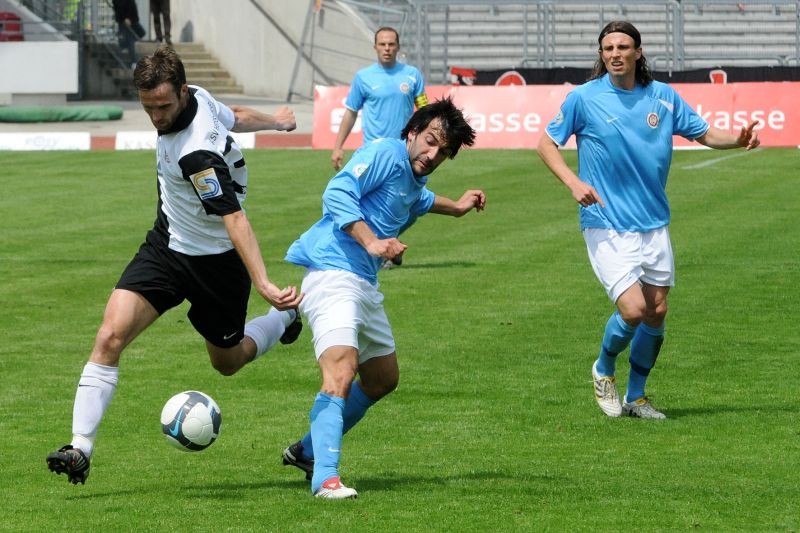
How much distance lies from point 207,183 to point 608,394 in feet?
10.9

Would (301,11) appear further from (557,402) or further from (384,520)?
(384,520)

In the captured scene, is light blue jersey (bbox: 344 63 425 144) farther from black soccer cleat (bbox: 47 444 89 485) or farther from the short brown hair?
black soccer cleat (bbox: 47 444 89 485)

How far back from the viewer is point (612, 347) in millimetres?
9727

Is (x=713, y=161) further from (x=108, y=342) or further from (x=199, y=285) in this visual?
(x=108, y=342)

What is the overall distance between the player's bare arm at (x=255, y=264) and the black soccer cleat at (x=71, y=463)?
1.18 metres

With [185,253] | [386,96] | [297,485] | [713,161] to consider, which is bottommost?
[297,485]

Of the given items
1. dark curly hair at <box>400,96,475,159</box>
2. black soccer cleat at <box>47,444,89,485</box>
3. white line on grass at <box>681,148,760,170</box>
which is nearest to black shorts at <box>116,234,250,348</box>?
black soccer cleat at <box>47,444,89,485</box>

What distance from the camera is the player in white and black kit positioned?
7539 millimetres

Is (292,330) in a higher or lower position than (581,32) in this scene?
lower

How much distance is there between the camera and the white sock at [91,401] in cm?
767

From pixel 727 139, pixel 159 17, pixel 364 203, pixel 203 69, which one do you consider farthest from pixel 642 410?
pixel 203 69

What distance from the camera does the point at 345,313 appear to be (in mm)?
7465

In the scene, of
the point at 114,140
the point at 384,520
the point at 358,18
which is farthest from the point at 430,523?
the point at 358,18

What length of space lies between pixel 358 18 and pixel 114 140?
1330 centimetres
